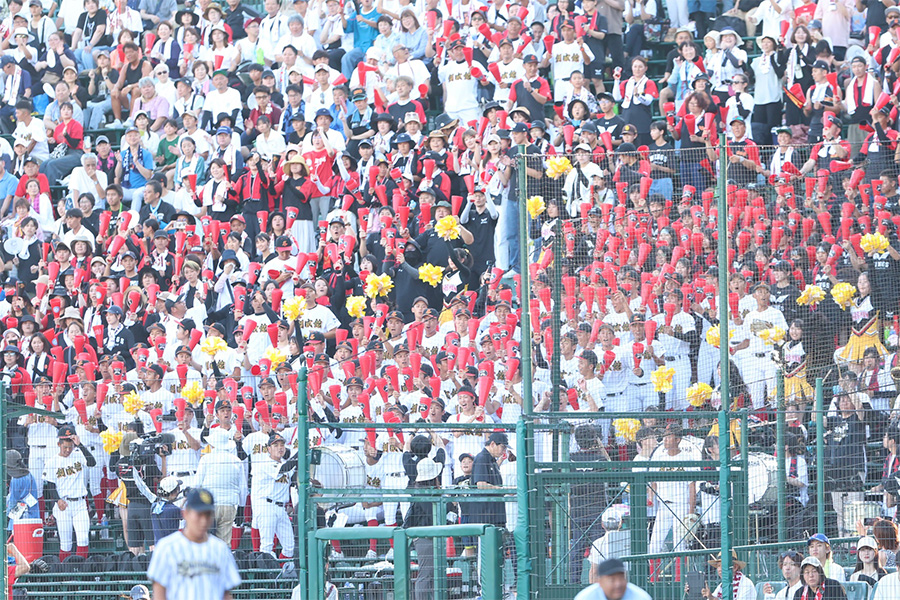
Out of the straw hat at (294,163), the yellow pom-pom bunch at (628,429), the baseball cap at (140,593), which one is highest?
the straw hat at (294,163)

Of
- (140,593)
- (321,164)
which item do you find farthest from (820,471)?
(321,164)

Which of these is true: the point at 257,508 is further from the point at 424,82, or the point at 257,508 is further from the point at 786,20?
the point at 786,20

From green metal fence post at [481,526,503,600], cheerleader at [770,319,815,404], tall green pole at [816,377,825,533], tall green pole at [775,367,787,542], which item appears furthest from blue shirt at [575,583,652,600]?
cheerleader at [770,319,815,404]

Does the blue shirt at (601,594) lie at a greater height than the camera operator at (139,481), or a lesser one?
lesser

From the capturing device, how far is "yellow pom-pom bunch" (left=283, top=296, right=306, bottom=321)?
17.8 meters

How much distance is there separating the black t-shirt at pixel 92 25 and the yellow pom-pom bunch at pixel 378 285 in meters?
9.92

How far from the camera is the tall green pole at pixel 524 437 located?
11586 millimetres

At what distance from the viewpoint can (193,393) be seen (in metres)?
13.5

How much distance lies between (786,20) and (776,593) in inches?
447

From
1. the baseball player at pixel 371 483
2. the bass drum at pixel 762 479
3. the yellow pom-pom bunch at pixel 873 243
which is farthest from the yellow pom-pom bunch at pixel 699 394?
the baseball player at pixel 371 483

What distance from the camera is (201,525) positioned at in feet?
27.1

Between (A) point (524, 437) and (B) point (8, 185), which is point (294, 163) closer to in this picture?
(B) point (8, 185)

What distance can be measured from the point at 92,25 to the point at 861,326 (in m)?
16.3

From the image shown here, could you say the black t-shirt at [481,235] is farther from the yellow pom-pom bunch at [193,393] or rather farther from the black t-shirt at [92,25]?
the black t-shirt at [92,25]
